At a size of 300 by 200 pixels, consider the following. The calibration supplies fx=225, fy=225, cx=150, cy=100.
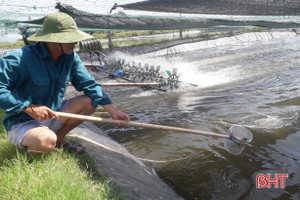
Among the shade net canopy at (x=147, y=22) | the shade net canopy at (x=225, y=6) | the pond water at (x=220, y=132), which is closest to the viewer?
the pond water at (x=220, y=132)

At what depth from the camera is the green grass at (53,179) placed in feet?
6.01

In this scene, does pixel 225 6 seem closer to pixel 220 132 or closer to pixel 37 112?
pixel 220 132

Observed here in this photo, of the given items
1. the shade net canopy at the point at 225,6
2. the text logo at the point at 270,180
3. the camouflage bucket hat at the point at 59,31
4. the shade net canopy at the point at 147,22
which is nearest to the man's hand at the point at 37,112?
the camouflage bucket hat at the point at 59,31

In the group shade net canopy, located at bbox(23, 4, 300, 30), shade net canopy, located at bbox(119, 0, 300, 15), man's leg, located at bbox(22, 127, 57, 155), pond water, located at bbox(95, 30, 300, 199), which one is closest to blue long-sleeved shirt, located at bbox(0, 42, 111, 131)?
man's leg, located at bbox(22, 127, 57, 155)

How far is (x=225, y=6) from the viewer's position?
216 inches

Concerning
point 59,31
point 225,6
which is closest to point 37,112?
point 59,31

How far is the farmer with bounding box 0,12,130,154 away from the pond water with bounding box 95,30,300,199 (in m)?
1.70

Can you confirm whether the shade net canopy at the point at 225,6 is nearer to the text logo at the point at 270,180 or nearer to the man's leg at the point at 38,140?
the text logo at the point at 270,180

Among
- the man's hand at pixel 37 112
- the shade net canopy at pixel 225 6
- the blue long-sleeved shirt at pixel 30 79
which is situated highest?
the shade net canopy at pixel 225 6

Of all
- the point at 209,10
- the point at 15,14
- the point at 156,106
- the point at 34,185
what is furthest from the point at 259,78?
the point at 15,14

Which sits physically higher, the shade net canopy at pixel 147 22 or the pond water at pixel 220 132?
the shade net canopy at pixel 147 22

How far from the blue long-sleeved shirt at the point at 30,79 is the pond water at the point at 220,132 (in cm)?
179

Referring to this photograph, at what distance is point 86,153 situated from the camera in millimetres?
2836

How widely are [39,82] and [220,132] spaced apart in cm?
327
